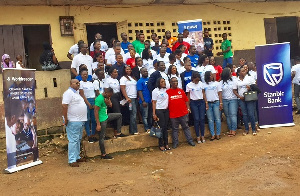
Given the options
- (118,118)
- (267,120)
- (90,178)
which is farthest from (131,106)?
(267,120)

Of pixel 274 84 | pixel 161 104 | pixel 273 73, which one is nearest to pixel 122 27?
pixel 161 104

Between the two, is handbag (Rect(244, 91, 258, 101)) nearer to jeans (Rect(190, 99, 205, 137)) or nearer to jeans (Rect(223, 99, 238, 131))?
jeans (Rect(223, 99, 238, 131))

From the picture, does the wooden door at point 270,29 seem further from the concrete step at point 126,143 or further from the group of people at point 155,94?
the concrete step at point 126,143

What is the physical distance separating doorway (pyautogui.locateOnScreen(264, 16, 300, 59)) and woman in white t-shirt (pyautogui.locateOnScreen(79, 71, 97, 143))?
9.19 metres

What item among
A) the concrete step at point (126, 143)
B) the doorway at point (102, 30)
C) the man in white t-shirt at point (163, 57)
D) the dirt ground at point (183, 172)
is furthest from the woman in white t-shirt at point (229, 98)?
the doorway at point (102, 30)

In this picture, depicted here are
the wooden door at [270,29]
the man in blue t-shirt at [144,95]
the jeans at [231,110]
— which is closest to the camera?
the man in blue t-shirt at [144,95]

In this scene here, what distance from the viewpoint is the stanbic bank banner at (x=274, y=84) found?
8781mm

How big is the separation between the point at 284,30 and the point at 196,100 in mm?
9939

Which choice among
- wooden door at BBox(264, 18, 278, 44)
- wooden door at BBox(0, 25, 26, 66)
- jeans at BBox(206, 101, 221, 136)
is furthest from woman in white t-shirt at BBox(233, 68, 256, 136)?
wooden door at BBox(0, 25, 26, 66)

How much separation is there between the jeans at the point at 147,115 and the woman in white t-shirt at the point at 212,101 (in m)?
1.39

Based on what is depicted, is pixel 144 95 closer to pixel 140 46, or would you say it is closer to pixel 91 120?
pixel 91 120

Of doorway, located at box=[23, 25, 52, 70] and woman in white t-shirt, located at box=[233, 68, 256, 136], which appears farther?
doorway, located at box=[23, 25, 52, 70]

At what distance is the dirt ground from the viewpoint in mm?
5582

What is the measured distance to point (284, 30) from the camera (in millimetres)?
16000
